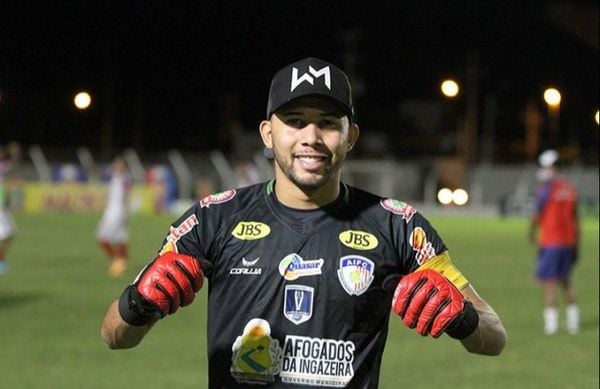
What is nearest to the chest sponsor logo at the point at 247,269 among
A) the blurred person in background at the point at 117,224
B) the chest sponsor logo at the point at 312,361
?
the chest sponsor logo at the point at 312,361

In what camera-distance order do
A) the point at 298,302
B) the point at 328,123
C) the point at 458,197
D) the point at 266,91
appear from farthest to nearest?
the point at 266,91 → the point at 458,197 → the point at 328,123 → the point at 298,302

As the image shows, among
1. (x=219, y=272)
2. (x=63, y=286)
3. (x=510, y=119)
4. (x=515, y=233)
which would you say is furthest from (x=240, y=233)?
(x=510, y=119)

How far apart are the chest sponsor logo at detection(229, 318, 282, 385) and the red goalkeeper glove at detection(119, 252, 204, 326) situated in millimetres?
306

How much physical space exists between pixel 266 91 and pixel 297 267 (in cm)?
3603

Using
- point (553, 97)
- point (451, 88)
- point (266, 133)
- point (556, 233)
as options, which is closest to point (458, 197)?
point (451, 88)

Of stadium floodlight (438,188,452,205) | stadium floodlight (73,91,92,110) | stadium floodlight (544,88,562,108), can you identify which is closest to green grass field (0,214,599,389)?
stadium floodlight (438,188,452,205)

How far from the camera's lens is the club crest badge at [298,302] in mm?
4574

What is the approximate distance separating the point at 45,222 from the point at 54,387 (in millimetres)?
27702

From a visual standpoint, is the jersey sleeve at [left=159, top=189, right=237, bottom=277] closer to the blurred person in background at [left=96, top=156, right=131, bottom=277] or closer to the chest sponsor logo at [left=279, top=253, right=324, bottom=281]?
the chest sponsor logo at [left=279, top=253, right=324, bottom=281]

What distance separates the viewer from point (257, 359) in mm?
4547

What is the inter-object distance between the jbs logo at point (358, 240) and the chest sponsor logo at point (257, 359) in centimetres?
45

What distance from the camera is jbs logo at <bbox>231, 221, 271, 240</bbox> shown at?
15.3 feet

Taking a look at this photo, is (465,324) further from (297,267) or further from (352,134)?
(352,134)

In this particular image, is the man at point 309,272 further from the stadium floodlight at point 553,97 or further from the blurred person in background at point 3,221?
the blurred person in background at point 3,221
